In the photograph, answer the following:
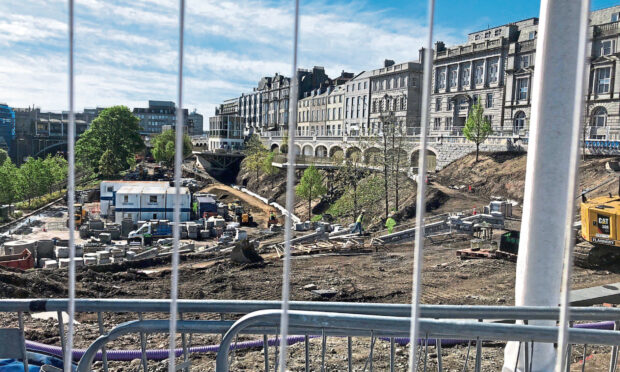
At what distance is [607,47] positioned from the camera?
3888 centimetres

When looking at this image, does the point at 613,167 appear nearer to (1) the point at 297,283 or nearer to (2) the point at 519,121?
(2) the point at 519,121

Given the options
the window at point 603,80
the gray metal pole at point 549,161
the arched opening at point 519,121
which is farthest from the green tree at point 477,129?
the gray metal pole at point 549,161

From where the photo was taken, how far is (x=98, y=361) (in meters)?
7.84

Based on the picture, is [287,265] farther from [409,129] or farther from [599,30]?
[409,129]

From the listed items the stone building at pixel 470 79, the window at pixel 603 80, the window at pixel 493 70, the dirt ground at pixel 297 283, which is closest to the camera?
the dirt ground at pixel 297 283

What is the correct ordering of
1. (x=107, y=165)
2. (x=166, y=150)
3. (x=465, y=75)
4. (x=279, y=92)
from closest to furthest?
(x=465, y=75) < (x=107, y=165) < (x=166, y=150) < (x=279, y=92)

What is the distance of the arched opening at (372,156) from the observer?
33812 mm

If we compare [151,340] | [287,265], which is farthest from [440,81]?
[287,265]

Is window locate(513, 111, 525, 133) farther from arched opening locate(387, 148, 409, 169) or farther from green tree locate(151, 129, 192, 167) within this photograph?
green tree locate(151, 129, 192, 167)

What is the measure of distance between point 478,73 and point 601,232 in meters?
38.5

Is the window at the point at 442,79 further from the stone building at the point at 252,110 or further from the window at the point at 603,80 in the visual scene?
the stone building at the point at 252,110

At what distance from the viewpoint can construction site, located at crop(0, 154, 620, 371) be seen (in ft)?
25.8

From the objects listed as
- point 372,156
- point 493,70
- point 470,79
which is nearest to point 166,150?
point 470,79

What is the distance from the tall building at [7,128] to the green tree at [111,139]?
44802mm
